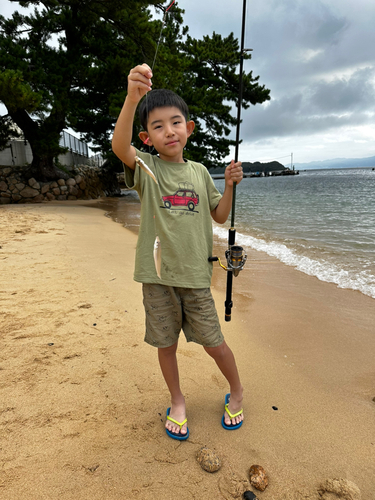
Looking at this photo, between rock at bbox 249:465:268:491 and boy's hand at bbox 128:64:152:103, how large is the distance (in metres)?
1.89

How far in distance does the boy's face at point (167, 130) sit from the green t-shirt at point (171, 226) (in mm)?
92

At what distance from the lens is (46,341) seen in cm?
244

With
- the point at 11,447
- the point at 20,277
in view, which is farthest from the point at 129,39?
the point at 11,447

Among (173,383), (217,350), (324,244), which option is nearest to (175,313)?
(217,350)

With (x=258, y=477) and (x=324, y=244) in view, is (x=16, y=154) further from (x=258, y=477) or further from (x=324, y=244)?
(x=258, y=477)

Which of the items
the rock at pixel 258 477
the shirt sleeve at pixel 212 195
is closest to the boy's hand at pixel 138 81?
the shirt sleeve at pixel 212 195

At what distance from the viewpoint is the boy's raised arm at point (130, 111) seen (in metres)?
1.46

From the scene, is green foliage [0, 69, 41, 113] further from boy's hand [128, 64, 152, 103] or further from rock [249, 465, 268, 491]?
rock [249, 465, 268, 491]

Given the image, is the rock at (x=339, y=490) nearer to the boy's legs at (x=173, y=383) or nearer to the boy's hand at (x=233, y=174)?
the boy's legs at (x=173, y=383)

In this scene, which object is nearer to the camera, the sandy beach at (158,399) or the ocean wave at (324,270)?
the sandy beach at (158,399)

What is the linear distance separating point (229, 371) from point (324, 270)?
3.85 meters

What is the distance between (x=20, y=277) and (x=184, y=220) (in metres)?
2.78

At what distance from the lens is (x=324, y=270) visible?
16.8 feet

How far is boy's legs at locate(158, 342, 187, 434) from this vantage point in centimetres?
176
